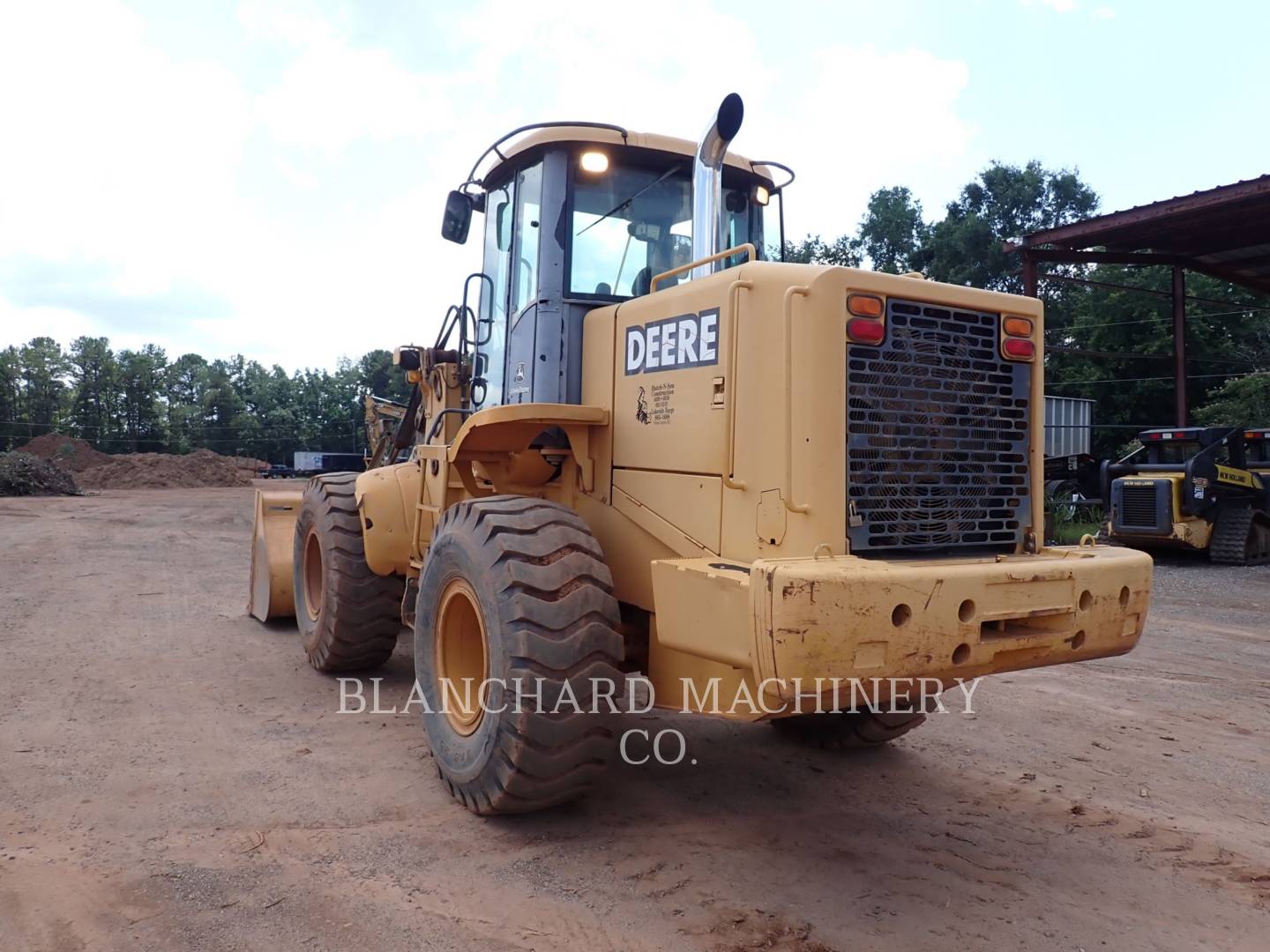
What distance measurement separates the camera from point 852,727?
16.0 ft

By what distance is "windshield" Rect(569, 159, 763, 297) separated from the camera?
4.75m

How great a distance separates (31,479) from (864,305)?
2852 centimetres

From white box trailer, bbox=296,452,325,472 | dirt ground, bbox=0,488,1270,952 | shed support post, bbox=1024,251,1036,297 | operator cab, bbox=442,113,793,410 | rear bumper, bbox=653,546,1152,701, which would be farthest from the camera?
white box trailer, bbox=296,452,325,472

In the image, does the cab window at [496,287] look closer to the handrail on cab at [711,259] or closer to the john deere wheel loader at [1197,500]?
the handrail on cab at [711,259]

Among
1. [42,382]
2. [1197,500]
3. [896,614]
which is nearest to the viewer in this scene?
[896,614]

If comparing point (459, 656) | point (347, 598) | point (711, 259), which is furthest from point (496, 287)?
point (347, 598)

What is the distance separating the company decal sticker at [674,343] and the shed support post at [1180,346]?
48.8 ft

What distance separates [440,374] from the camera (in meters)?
5.94

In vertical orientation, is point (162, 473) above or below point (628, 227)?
below

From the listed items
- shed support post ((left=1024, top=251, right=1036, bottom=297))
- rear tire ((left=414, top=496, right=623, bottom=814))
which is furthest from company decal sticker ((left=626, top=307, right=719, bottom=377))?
shed support post ((left=1024, top=251, right=1036, bottom=297))

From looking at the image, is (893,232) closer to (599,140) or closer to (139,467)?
(139,467)

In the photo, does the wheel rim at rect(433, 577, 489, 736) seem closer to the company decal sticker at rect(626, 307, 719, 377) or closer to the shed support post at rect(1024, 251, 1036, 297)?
the company decal sticker at rect(626, 307, 719, 377)

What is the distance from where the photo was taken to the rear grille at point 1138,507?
1378cm

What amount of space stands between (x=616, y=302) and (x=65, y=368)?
55.7m
